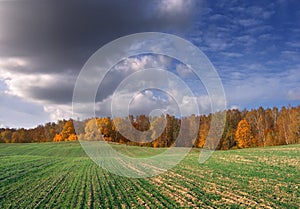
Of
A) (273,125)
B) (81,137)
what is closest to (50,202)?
(81,137)

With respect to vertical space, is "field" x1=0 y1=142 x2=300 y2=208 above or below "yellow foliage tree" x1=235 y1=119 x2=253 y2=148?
below

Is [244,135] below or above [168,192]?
above

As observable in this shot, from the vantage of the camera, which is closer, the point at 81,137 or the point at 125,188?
the point at 125,188

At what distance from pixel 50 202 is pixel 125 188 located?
509 cm

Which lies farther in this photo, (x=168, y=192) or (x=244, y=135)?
(x=244, y=135)

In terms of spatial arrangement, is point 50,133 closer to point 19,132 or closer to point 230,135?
point 19,132

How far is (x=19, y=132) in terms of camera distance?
126 meters

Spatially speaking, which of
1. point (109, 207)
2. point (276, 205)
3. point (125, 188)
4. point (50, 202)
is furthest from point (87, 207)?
point (276, 205)

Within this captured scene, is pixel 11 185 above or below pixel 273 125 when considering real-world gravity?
below

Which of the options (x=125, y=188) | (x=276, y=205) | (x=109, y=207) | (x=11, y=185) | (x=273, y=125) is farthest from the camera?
(x=273, y=125)

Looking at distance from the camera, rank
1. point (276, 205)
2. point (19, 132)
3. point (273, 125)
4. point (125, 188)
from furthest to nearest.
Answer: point (19, 132) → point (273, 125) → point (125, 188) → point (276, 205)

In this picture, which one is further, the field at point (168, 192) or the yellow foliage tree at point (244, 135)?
the yellow foliage tree at point (244, 135)

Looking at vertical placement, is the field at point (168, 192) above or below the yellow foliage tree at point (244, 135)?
below

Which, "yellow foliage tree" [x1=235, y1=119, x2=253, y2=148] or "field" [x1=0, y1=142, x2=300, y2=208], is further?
"yellow foliage tree" [x1=235, y1=119, x2=253, y2=148]
